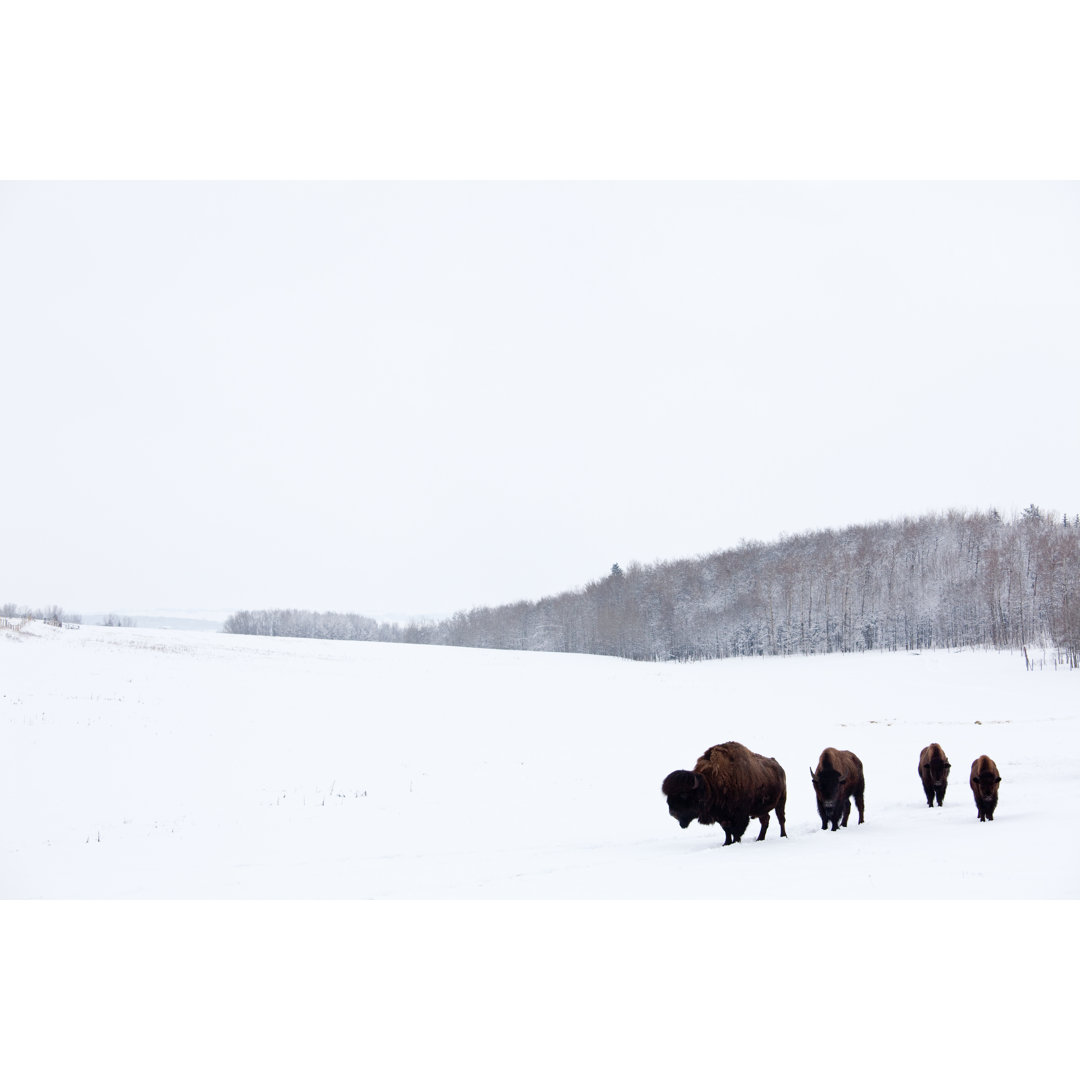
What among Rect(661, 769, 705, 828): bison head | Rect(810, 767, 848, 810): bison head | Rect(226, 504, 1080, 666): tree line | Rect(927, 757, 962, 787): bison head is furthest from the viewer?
Rect(226, 504, 1080, 666): tree line

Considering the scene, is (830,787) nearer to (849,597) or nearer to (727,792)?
(727,792)

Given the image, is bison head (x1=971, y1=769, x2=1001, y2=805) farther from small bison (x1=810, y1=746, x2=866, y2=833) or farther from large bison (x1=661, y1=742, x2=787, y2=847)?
large bison (x1=661, y1=742, x2=787, y2=847)

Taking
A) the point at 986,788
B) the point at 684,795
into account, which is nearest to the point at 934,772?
the point at 986,788

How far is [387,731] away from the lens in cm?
2505

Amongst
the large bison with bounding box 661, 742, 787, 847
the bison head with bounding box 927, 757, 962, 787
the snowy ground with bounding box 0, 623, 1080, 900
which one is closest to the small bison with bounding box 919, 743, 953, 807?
the bison head with bounding box 927, 757, 962, 787

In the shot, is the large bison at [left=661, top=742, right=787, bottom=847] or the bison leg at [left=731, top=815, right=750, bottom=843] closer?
the large bison at [left=661, top=742, right=787, bottom=847]

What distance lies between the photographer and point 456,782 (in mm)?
18094


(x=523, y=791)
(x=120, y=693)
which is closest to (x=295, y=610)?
(x=120, y=693)

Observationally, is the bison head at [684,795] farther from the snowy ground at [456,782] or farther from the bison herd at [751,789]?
the snowy ground at [456,782]

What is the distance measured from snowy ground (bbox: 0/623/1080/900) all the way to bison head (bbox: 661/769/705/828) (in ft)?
1.50

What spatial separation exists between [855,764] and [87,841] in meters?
12.0

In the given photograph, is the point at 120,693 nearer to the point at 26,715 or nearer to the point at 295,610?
the point at 26,715

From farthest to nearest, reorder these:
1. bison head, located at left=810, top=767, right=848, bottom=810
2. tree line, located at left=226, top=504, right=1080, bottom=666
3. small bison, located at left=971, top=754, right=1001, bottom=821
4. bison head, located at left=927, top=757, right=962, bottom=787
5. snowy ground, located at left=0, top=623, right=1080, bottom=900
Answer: tree line, located at left=226, top=504, right=1080, bottom=666, bison head, located at left=927, top=757, right=962, bottom=787, bison head, located at left=810, top=767, right=848, bottom=810, small bison, located at left=971, top=754, right=1001, bottom=821, snowy ground, located at left=0, top=623, right=1080, bottom=900

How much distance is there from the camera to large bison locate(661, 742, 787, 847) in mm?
9570
